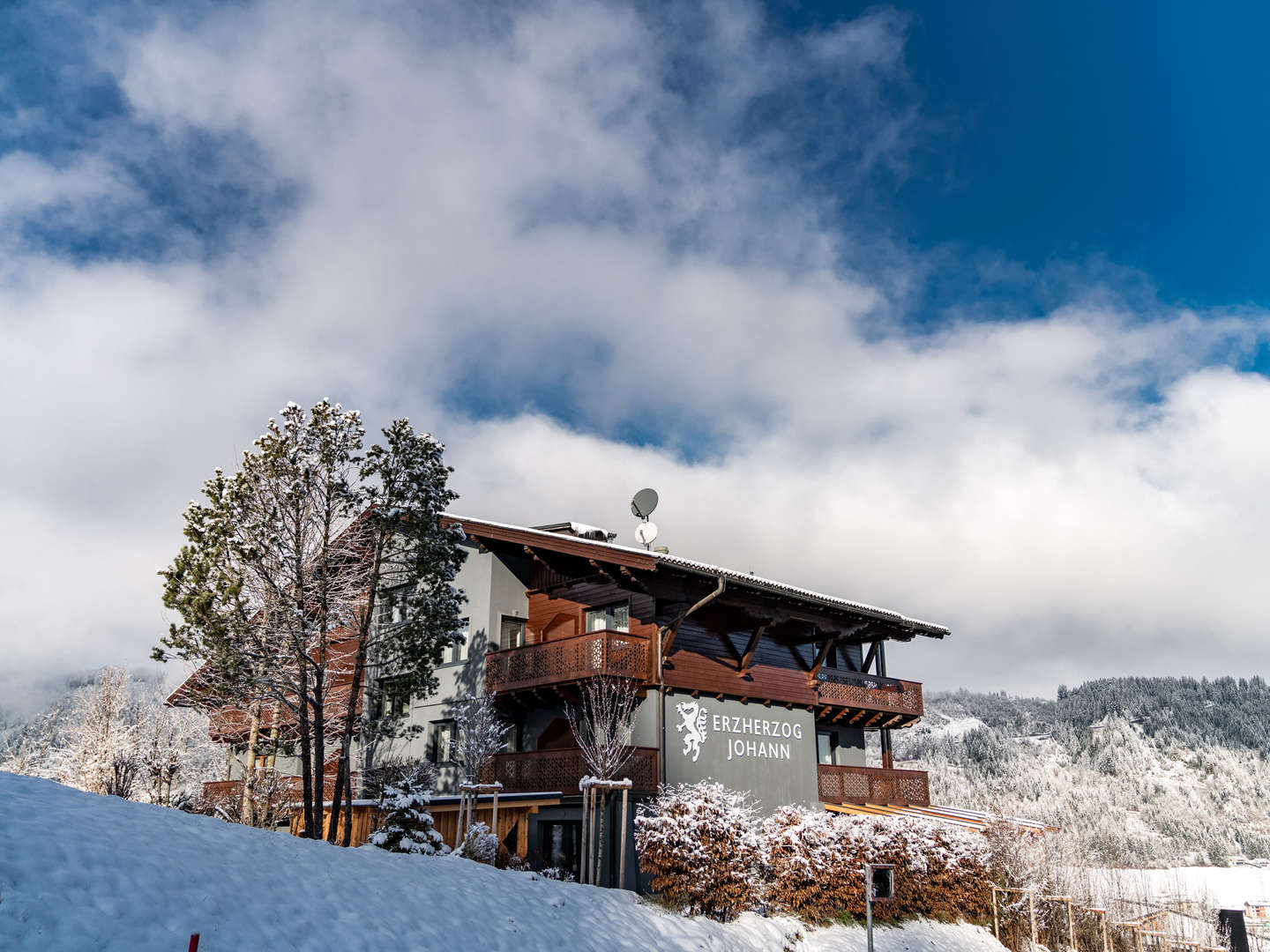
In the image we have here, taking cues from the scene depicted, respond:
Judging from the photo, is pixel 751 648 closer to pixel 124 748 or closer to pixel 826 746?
pixel 826 746

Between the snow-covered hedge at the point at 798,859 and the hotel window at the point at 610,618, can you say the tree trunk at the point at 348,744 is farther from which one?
the hotel window at the point at 610,618

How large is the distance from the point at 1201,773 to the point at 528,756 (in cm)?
11127

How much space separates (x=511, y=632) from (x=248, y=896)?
17593 millimetres

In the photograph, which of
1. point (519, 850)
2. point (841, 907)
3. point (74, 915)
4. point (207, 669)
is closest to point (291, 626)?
point (207, 669)

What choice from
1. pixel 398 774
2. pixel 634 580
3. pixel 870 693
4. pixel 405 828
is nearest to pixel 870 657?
pixel 870 693

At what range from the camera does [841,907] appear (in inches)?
787

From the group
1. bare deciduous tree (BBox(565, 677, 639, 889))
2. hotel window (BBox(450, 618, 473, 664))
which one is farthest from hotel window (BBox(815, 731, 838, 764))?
hotel window (BBox(450, 618, 473, 664))

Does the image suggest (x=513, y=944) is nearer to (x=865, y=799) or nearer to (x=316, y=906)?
(x=316, y=906)

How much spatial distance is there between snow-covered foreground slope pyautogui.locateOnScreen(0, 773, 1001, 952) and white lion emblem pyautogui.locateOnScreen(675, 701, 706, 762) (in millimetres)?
7442

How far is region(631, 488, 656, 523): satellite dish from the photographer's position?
27.9m

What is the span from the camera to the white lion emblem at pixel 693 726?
24.1 metres

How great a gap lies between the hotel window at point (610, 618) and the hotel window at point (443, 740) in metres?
5.37

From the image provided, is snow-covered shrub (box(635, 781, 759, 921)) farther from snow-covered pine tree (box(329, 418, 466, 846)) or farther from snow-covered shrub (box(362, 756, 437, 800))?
snow-covered shrub (box(362, 756, 437, 800))

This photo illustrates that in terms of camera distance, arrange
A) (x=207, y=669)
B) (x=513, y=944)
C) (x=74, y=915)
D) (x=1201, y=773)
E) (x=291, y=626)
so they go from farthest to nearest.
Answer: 1. (x=1201, y=773)
2. (x=207, y=669)
3. (x=291, y=626)
4. (x=513, y=944)
5. (x=74, y=915)
